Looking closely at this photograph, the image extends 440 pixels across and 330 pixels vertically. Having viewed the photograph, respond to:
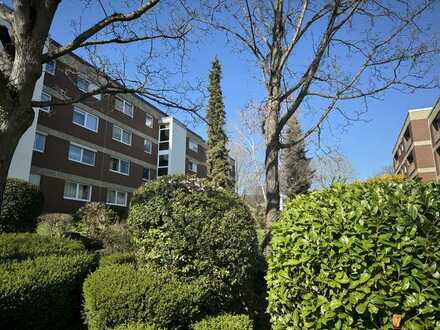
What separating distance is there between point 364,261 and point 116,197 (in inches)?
1050

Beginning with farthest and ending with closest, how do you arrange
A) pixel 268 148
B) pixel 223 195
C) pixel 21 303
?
1. pixel 268 148
2. pixel 223 195
3. pixel 21 303

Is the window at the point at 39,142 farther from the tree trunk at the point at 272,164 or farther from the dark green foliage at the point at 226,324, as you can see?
the dark green foliage at the point at 226,324

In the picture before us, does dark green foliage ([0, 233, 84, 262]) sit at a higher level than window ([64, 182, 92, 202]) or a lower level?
lower

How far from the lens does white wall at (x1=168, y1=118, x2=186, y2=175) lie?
36656mm

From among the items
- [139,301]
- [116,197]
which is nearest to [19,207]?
[139,301]

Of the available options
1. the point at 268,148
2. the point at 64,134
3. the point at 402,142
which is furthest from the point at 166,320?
the point at 402,142

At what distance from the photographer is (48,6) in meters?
5.53

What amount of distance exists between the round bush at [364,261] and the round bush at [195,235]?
61.2 inches

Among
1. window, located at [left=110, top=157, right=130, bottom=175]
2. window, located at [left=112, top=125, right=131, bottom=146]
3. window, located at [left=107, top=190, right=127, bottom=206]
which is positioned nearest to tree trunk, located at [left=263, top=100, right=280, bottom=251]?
window, located at [left=107, top=190, right=127, bottom=206]

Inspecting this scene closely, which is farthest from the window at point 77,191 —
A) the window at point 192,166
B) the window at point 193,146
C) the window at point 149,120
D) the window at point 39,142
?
the window at point 193,146

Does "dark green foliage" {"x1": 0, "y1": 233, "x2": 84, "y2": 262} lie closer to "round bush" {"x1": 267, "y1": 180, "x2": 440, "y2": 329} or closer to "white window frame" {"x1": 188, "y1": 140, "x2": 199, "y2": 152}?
"round bush" {"x1": 267, "y1": 180, "x2": 440, "y2": 329}

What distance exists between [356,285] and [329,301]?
0.30 metres

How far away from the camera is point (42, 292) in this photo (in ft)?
14.5

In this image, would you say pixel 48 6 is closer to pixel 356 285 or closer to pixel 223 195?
pixel 223 195
